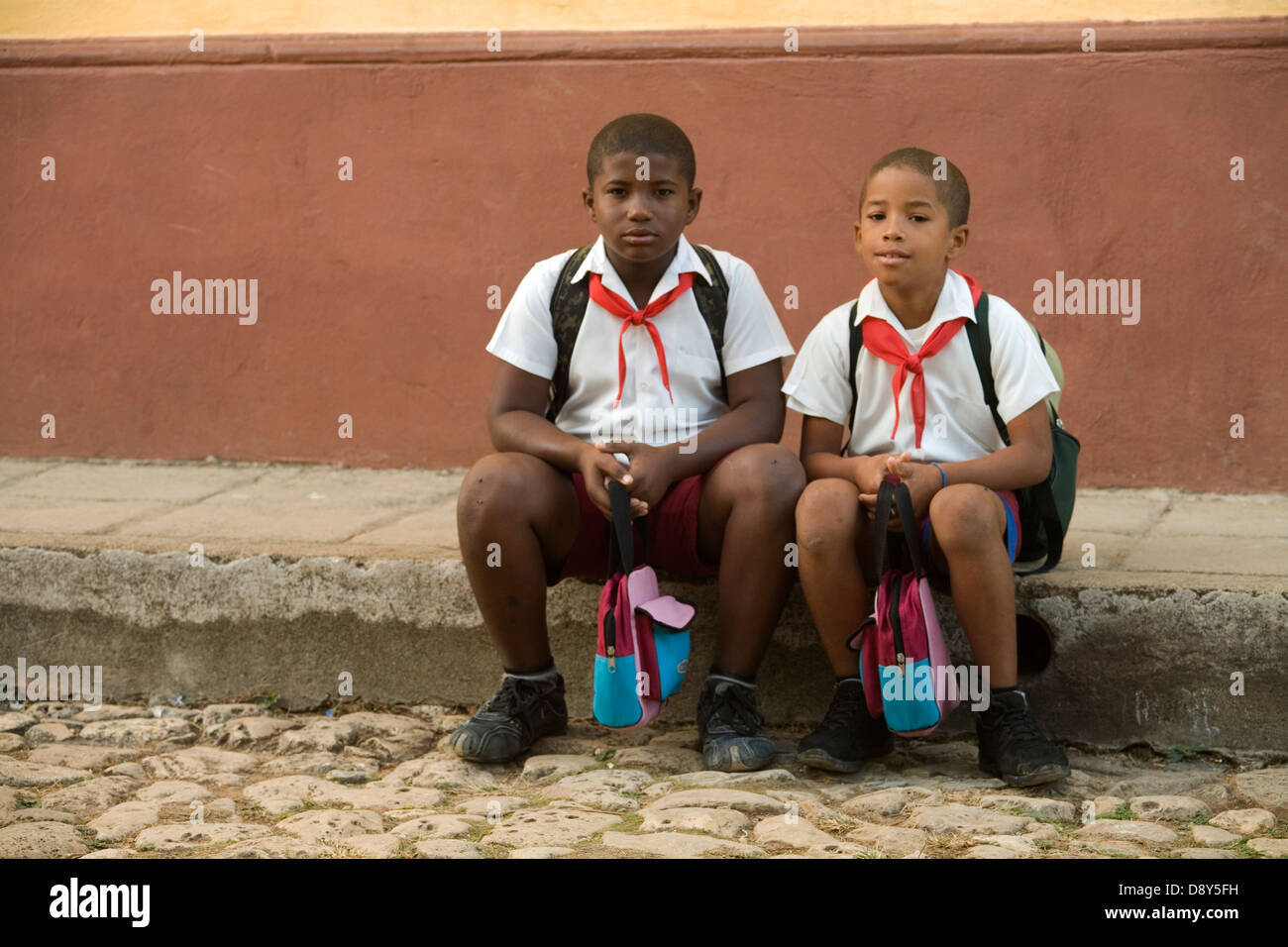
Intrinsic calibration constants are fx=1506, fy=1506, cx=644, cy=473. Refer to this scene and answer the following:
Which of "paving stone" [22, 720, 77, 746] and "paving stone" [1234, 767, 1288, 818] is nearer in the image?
"paving stone" [1234, 767, 1288, 818]

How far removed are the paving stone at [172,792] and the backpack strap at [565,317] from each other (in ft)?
3.46

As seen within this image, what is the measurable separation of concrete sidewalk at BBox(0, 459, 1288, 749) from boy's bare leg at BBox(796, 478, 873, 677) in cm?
34

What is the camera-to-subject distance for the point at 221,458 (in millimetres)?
4711

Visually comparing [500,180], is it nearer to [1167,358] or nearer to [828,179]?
[828,179]

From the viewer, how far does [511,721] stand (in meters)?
3.18

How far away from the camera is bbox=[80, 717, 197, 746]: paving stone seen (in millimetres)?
3391

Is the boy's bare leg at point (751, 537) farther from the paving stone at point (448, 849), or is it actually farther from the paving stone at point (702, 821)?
the paving stone at point (448, 849)

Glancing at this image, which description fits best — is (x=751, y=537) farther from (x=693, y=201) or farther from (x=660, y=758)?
(x=693, y=201)

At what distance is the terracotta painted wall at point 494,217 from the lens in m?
4.11

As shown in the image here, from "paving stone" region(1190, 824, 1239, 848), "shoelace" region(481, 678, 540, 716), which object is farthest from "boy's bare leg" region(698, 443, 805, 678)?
"paving stone" region(1190, 824, 1239, 848)

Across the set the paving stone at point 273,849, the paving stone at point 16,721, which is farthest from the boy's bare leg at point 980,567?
the paving stone at point 16,721

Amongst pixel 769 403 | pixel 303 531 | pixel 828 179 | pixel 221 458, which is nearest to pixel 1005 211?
pixel 828 179

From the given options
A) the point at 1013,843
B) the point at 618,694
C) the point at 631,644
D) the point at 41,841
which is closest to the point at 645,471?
the point at 631,644

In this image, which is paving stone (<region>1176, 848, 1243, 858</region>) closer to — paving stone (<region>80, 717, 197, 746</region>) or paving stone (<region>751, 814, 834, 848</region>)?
paving stone (<region>751, 814, 834, 848</region>)
